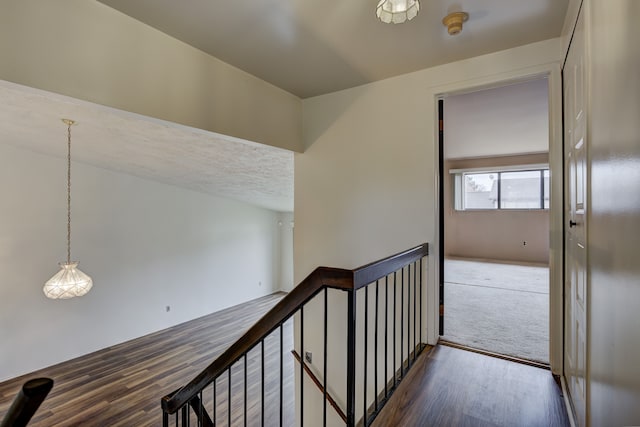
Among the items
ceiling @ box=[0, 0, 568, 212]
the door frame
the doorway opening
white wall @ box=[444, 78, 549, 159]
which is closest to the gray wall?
ceiling @ box=[0, 0, 568, 212]

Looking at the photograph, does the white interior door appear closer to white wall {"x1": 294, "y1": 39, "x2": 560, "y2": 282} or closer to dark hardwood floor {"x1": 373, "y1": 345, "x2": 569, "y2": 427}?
dark hardwood floor {"x1": 373, "y1": 345, "x2": 569, "y2": 427}

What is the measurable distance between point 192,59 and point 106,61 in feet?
1.97

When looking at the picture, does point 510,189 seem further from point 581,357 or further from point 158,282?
point 158,282

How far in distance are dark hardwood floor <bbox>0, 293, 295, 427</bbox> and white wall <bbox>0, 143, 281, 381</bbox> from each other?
1.19 feet

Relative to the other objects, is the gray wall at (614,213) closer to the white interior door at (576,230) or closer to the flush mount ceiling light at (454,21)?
the white interior door at (576,230)

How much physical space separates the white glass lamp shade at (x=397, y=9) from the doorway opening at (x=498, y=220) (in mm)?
1175

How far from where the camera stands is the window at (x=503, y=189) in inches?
264

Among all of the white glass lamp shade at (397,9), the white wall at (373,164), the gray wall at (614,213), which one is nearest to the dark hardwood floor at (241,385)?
the gray wall at (614,213)

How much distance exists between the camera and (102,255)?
221 inches

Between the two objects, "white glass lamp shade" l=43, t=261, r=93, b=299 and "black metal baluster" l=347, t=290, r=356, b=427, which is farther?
"white glass lamp shade" l=43, t=261, r=93, b=299

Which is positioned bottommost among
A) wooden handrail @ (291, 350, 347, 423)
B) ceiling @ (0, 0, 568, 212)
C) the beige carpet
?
wooden handrail @ (291, 350, 347, 423)

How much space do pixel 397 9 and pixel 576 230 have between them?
4.89 ft

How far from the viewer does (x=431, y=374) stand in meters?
2.08

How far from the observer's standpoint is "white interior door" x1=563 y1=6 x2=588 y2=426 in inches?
52.7
